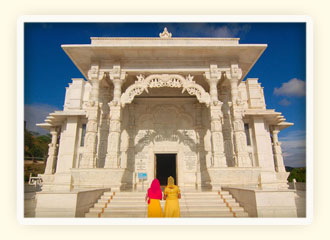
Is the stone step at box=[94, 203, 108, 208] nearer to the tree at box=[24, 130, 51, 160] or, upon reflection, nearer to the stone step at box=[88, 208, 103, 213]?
the stone step at box=[88, 208, 103, 213]

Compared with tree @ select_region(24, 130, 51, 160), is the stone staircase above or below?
below

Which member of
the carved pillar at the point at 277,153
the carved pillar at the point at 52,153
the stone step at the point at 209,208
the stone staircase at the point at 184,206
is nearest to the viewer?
the stone staircase at the point at 184,206

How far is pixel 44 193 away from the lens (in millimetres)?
6078

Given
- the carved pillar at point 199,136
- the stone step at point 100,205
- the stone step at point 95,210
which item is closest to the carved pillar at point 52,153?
the stone step at point 100,205

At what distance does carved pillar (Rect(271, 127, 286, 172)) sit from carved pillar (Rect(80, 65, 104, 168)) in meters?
12.2

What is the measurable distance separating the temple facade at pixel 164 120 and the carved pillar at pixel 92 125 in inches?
1.9

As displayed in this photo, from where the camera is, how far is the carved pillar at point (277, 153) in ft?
49.6

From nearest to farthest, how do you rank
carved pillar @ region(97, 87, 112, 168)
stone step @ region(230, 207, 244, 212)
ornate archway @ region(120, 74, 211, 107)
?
1. stone step @ region(230, 207, 244, 212)
2. ornate archway @ region(120, 74, 211, 107)
3. carved pillar @ region(97, 87, 112, 168)

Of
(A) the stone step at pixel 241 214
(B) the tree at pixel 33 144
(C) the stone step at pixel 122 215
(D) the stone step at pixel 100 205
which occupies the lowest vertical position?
(A) the stone step at pixel 241 214

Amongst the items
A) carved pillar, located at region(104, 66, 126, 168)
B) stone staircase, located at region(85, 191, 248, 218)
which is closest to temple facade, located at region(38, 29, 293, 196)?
carved pillar, located at region(104, 66, 126, 168)

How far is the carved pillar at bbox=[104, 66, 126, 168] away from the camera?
10207 millimetres

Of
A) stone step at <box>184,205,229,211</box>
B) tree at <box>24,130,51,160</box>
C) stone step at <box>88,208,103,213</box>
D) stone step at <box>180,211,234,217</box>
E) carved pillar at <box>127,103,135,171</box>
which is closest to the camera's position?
stone step at <box>180,211,234,217</box>
